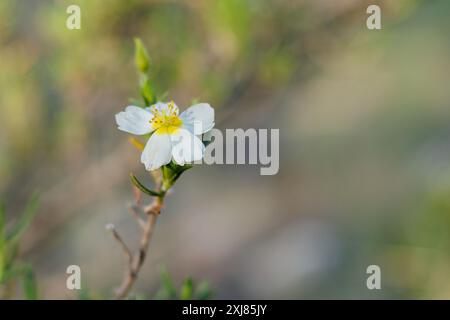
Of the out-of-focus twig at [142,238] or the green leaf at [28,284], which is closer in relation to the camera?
the out-of-focus twig at [142,238]

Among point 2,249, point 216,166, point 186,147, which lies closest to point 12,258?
point 2,249

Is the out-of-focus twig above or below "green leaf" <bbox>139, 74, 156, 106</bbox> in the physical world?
below

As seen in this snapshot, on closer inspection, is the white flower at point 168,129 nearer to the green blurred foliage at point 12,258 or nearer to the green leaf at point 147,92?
the green leaf at point 147,92

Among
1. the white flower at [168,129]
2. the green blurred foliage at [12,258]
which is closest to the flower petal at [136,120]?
the white flower at [168,129]

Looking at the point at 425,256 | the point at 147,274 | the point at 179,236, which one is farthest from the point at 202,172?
the point at 425,256

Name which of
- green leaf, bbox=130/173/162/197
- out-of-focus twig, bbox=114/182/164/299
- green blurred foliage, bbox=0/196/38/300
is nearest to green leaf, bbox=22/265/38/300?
green blurred foliage, bbox=0/196/38/300

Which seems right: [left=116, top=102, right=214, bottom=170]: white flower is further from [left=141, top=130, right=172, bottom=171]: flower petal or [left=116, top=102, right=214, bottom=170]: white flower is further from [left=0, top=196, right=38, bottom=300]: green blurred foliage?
[left=0, top=196, right=38, bottom=300]: green blurred foliage

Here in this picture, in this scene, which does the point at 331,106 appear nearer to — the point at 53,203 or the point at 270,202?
the point at 270,202
